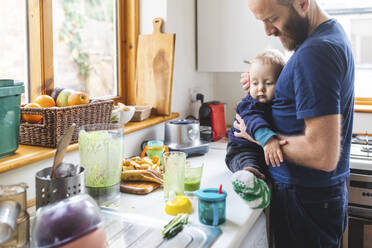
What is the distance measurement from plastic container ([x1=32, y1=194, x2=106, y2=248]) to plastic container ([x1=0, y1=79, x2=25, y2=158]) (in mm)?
514

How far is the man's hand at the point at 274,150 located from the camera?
143cm

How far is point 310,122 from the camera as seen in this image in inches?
50.7

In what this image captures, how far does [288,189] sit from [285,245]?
246mm

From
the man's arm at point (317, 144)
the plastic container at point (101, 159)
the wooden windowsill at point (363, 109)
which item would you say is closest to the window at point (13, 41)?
the plastic container at point (101, 159)

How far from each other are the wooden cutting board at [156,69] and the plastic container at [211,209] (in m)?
A: 1.13

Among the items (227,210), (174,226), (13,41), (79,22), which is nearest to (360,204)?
(227,210)

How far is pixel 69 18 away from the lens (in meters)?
1.91

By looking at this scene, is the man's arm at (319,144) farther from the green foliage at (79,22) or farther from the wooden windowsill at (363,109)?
the wooden windowsill at (363,109)

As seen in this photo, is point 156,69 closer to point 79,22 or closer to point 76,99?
point 79,22

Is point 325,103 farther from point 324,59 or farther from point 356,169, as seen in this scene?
point 356,169

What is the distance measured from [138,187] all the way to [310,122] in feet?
2.28

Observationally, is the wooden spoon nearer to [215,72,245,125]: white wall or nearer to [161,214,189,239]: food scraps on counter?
[161,214,189,239]: food scraps on counter

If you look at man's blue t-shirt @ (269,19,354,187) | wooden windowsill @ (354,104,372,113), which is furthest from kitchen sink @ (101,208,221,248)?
wooden windowsill @ (354,104,372,113)

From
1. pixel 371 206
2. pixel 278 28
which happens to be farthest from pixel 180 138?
pixel 371 206
